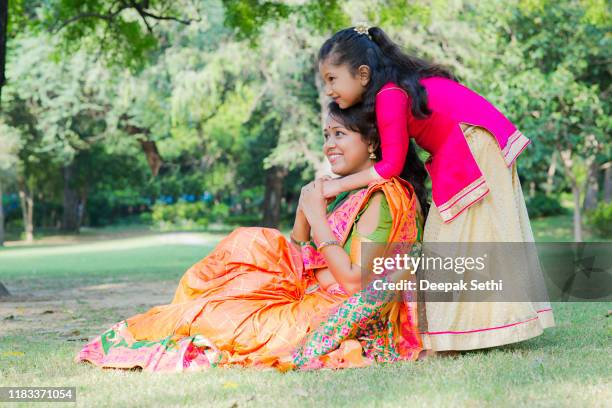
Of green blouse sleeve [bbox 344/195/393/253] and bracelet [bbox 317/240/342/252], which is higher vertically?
green blouse sleeve [bbox 344/195/393/253]

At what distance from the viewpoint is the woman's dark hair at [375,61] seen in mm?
3934

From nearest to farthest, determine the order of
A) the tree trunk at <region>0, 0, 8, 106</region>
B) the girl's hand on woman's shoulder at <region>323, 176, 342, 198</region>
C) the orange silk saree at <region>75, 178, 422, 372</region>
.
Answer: the orange silk saree at <region>75, 178, 422, 372</region> < the girl's hand on woman's shoulder at <region>323, 176, 342, 198</region> < the tree trunk at <region>0, 0, 8, 106</region>

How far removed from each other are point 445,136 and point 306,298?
113 centimetres

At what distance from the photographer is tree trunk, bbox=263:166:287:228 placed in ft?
98.0

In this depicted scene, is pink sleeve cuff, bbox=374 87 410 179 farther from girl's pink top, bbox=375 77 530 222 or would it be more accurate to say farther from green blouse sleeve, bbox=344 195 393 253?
green blouse sleeve, bbox=344 195 393 253

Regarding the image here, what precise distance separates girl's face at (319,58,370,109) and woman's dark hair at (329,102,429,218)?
0.27 feet

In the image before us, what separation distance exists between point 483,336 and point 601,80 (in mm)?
15572

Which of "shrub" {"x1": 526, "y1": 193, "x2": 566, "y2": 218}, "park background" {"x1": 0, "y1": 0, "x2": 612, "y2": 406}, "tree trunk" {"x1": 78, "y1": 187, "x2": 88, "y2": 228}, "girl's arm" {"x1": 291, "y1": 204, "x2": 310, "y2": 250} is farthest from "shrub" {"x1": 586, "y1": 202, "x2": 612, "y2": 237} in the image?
"tree trunk" {"x1": 78, "y1": 187, "x2": 88, "y2": 228}

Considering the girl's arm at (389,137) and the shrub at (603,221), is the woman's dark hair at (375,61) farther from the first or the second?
the shrub at (603,221)

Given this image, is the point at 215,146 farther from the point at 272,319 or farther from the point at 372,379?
the point at 372,379

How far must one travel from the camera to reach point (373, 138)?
13.4ft

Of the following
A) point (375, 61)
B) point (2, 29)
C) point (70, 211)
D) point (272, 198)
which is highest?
point (2, 29)

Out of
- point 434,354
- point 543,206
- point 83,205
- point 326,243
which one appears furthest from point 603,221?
point 83,205

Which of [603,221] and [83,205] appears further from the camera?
[83,205]
